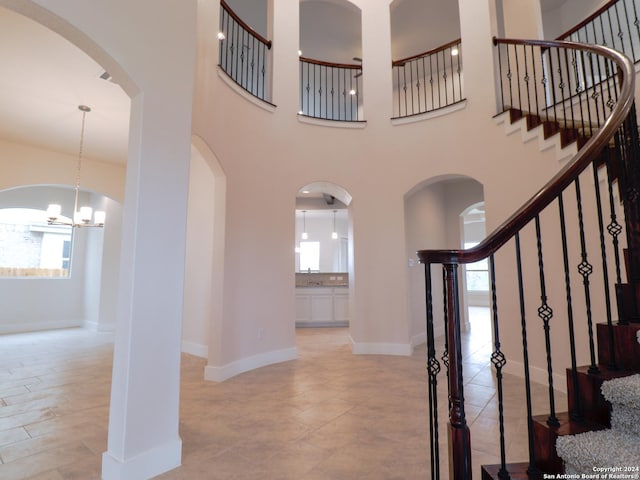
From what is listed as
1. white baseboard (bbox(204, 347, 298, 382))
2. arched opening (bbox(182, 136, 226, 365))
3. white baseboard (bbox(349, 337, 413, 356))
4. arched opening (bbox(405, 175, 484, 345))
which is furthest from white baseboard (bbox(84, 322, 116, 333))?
arched opening (bbox(405, 175, 484, 345))

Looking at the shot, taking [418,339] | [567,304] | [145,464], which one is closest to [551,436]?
[567,304]

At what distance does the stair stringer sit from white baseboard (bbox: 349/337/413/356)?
9.63 feet

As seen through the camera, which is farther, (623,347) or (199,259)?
(199,259)

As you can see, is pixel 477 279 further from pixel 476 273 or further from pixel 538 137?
pixel 538 137

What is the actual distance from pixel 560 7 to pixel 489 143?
4267 millimetres

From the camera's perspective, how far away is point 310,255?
12.3 m

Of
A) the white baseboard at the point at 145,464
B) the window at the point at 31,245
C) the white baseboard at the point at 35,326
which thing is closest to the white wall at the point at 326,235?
the white baseboard at the point at 35,326

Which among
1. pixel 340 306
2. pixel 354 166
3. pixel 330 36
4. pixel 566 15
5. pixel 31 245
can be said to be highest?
pixel 330 36

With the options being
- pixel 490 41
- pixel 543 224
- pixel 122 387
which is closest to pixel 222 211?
pixel 122 387

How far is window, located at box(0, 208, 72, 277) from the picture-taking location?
686 cm

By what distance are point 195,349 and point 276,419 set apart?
265 cm

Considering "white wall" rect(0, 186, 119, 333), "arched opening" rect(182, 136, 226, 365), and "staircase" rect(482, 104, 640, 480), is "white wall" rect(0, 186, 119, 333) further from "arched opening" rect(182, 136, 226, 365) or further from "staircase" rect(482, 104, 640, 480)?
"staircase" rect(482, 104, 640, 480)

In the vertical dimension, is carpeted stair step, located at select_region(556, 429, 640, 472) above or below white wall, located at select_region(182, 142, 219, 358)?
below

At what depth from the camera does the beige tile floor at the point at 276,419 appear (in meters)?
1.94
